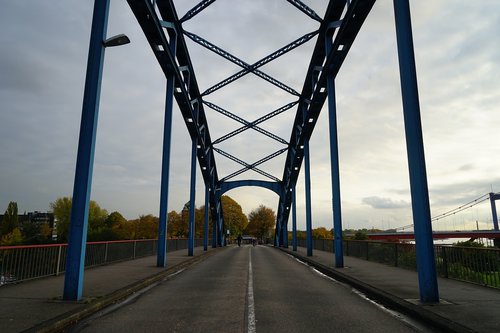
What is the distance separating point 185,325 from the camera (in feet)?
17.6

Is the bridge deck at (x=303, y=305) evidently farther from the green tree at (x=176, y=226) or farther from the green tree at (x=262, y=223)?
the green tree at (x=262, y=223)

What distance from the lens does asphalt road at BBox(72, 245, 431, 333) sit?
5266mm

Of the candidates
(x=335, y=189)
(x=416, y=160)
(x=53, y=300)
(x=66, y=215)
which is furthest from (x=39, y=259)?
(x=66, y=215)

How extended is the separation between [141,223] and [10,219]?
2726cm

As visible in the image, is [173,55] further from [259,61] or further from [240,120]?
[240,120]

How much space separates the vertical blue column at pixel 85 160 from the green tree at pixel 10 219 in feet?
261

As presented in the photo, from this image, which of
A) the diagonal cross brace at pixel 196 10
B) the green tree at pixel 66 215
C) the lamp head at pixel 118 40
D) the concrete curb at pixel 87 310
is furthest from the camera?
the green tree at pixel 66 215

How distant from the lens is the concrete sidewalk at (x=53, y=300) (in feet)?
17.1

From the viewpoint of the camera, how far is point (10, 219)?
72250 mm

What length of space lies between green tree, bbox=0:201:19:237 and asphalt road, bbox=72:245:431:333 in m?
79.0

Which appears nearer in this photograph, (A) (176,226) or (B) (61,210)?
(B) (61,210)

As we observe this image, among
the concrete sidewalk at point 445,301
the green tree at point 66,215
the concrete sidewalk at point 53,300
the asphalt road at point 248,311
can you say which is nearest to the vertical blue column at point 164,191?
the concrete sidewalk at point 53,300

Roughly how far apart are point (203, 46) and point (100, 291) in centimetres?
1494

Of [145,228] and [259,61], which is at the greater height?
[259,61]
